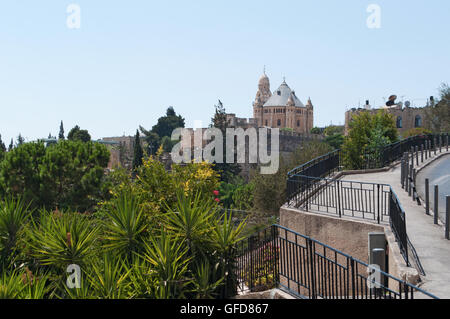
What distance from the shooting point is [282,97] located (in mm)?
117438

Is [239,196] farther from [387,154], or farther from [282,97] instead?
[282,97]

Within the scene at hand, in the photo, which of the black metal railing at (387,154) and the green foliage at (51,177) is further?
the green foliage at (51,177)

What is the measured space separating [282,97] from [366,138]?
315 ft

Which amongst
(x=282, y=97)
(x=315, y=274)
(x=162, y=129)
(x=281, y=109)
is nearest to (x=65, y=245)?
(x=315, y=274)

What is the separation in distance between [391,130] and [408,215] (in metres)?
15.0

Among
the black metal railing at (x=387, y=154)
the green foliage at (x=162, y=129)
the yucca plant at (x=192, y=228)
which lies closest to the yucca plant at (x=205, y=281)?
the yucca plant at (x=192, y=228)

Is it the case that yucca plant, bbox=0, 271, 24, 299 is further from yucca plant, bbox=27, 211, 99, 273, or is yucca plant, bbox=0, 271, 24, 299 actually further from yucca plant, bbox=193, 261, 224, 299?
yucca plant, bbox=193, 261, 224, 299

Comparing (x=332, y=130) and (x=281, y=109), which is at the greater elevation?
(x=281, y=109)

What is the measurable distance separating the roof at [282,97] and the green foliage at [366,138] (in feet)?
300

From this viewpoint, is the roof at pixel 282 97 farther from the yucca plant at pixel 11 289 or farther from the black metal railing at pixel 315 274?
the yucca plant at pixel 11 289

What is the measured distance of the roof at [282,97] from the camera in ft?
382

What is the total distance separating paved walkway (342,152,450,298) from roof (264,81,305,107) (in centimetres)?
10467
